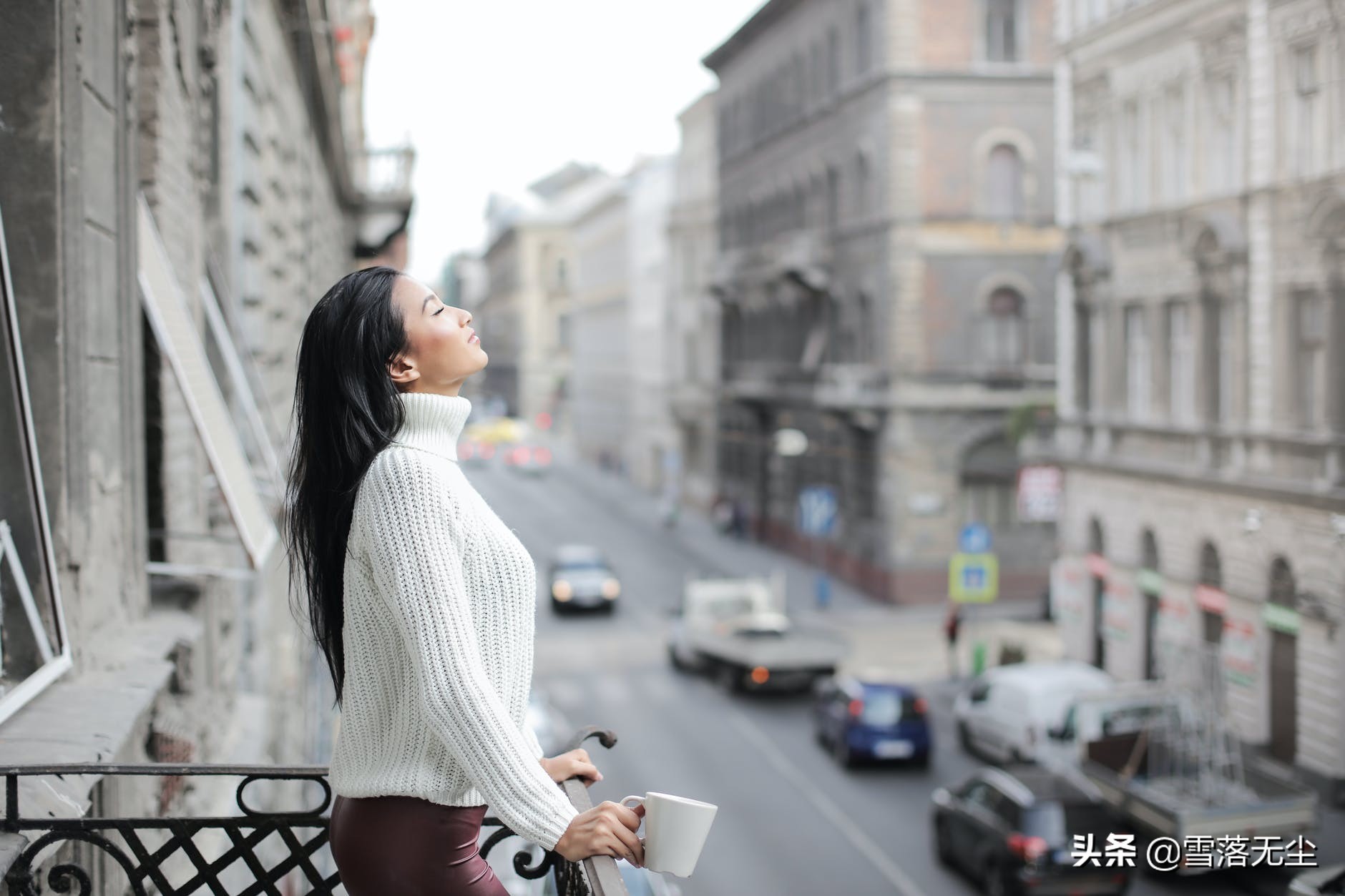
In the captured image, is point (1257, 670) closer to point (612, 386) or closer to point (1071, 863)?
point (1071, 863)

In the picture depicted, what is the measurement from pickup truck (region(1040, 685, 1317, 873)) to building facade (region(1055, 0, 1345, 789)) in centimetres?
45

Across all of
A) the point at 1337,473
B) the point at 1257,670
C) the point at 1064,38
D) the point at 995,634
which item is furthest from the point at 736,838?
the point at 995,634

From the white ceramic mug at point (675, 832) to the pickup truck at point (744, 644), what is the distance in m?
23.8

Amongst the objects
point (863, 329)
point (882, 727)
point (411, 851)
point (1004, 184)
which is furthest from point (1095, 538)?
point (411, 851)

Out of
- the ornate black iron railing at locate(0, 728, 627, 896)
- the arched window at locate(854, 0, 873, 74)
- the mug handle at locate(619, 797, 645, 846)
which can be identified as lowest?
the ornate black iron railing at locate(0, 728, 627, 896)

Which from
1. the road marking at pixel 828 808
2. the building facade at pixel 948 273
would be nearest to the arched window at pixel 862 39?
the building facade at pixel 948 273

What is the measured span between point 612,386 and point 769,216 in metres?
31.8

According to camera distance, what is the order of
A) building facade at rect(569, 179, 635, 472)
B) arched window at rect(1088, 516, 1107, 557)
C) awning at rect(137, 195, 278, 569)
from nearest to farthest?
awning at rect(137, 195, 278, 569) → arched window at rect(1088, 516, 1107, 557) → building facade at rect(569, 179, 635, 472)

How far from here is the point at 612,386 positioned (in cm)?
7875

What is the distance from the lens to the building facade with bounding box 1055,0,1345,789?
1298cm

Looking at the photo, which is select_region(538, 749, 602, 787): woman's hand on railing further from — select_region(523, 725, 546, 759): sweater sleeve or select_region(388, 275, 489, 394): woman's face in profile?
select_region(388, 275, 489, 394): woman's face in profile

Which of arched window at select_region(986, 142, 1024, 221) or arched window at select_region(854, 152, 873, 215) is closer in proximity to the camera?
arched window at select_region(986, 142, 1024, 221)

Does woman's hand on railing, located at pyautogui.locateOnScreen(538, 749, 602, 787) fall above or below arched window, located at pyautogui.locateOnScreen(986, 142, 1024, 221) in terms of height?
below

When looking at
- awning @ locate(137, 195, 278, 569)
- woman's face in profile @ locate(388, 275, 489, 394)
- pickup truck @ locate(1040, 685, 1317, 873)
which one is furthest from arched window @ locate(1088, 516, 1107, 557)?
woman's face in profile @ locate(388, 275, 489, 394)
